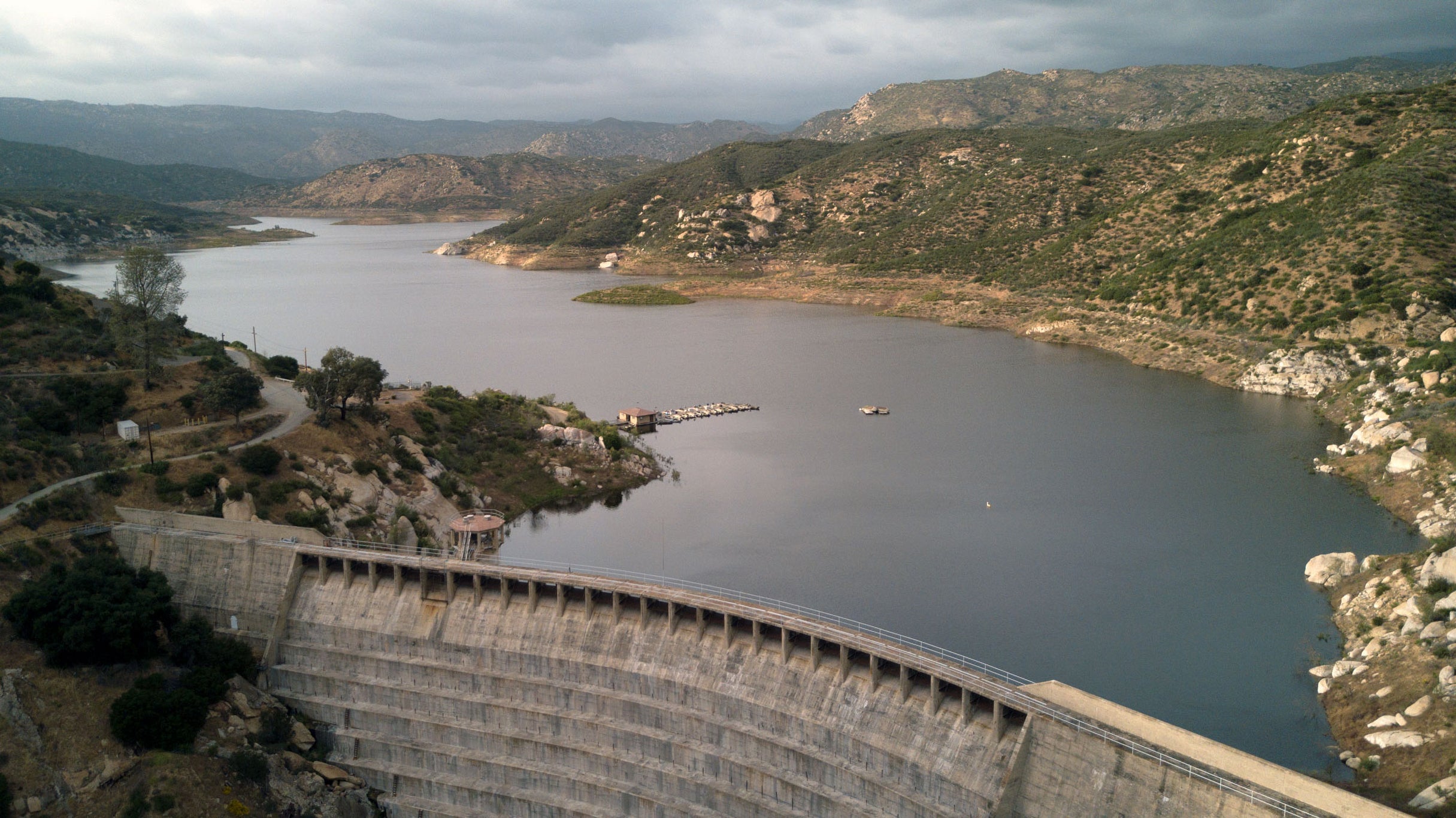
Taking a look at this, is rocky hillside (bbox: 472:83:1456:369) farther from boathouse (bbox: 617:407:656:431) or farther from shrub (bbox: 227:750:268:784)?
shrub (bbox: 227:750:268:784)

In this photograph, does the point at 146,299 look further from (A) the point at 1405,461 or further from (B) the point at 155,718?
(A) the point at 1405,461

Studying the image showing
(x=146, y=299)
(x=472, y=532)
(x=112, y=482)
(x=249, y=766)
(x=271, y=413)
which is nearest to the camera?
(x=249, y=766)

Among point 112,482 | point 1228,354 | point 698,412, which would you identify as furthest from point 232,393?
point 1228,354

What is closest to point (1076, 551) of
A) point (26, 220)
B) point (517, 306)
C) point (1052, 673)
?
point (1052, 673)

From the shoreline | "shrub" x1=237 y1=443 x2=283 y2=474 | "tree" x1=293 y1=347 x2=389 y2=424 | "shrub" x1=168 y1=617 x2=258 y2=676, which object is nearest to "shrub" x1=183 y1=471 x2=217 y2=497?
"shrub" x1=237 y1=443 x2=283 y2=474

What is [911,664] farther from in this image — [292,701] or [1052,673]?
[292,701]

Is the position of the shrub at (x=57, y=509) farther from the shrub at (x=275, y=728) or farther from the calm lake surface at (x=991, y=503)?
the calm lake surface at (x=991, y=503)
